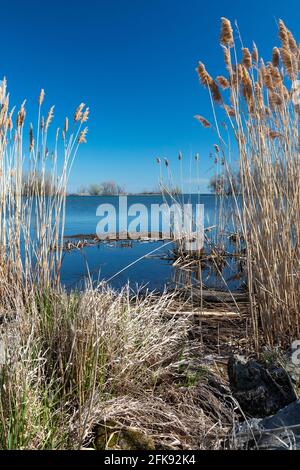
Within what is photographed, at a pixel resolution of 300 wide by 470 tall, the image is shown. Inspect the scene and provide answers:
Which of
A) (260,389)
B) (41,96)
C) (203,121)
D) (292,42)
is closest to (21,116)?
(41,96)

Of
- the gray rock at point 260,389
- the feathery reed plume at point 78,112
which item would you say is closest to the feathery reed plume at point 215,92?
the feathery reed plume at point 78,112

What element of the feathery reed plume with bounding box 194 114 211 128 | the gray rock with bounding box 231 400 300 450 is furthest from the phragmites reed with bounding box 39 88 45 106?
the gray rock with bounding box 231 400 300 450

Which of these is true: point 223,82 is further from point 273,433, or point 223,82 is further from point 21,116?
point 273,433

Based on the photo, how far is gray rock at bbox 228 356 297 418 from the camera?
179cm

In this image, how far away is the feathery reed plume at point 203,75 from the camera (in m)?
2.09

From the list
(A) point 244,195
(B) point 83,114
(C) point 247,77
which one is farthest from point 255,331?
(B) point 83,114

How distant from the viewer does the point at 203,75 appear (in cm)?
210

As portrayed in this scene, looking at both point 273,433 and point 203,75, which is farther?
point 203,75

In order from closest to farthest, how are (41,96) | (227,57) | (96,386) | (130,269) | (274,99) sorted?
(96,386), (227,57), (274,99), (41,96), (130,269)

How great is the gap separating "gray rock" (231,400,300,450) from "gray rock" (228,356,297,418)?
286 mm

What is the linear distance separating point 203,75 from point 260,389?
1505mm

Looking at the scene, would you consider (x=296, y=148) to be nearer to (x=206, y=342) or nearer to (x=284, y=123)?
(x=284, y=123)
